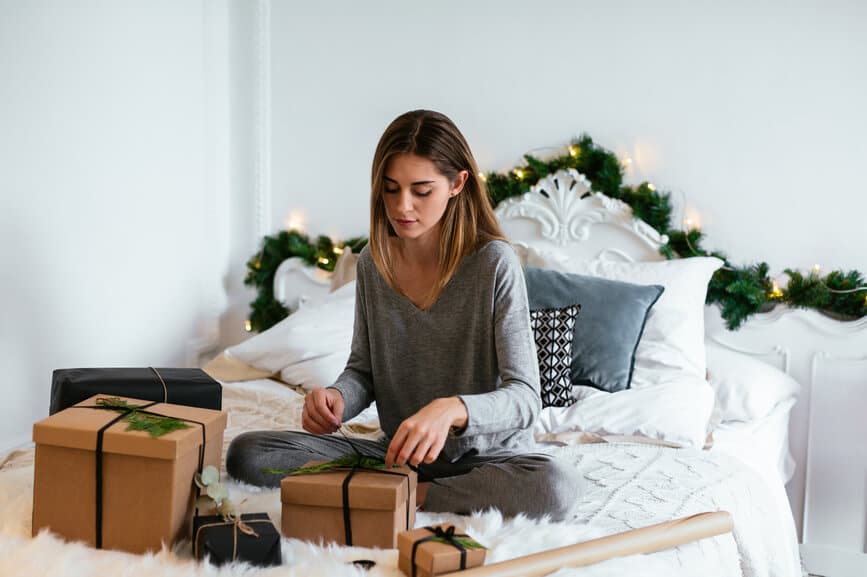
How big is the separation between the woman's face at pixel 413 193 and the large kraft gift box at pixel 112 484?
573 mm

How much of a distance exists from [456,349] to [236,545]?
2.10ft

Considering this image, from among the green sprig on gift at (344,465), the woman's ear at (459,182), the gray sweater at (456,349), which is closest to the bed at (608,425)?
the green sprig on gift at (344,465)

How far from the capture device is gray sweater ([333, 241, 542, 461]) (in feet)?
5.01

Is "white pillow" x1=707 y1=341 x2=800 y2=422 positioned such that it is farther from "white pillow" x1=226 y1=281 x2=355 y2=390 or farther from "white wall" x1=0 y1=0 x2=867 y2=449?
"white pillow" x1=226 y1=281 x2=355 y2=390

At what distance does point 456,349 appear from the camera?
161 cm

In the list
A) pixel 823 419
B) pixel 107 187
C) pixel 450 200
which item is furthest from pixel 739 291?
pixel 107 187

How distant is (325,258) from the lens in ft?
10.3

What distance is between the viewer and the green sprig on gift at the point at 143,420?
117 centimetres

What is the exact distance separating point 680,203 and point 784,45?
22.9 inches

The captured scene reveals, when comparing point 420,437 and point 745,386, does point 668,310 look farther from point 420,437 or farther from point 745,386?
point 420,437

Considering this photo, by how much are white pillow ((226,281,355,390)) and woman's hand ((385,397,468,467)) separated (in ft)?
3.70

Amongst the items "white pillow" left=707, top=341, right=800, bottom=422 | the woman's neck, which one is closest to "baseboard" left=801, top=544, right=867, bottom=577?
"white pillow" left=707, top=341, right=800, bottom=422

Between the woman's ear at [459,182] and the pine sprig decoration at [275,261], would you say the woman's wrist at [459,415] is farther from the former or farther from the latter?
the pine sprig decoration at [275,261]

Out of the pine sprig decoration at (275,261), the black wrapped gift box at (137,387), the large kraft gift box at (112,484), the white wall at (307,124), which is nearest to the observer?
the large kraft gift box at (112,484)
